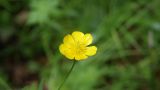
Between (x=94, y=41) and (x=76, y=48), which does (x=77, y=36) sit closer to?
(x=76, y=48)

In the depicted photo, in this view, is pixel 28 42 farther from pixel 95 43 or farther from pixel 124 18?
pixel 124 18

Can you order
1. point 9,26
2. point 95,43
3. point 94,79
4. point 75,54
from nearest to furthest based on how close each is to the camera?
point 75,54 < point 94,79 < point 95,43 < point 9,26

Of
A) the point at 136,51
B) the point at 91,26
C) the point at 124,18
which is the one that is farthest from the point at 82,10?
the point at 136,51

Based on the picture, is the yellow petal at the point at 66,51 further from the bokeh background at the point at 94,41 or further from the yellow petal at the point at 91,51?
the bokeh background at the point at 94,41

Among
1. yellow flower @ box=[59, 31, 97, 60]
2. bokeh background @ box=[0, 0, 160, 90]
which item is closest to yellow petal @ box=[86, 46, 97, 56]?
yellow flower @ box=[59, 31, 97, 60]

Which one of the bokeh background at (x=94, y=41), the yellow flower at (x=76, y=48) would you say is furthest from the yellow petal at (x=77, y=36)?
the bokeh background at (x=94, y=41)

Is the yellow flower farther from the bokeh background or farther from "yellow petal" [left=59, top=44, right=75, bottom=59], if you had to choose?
the bokeh background
